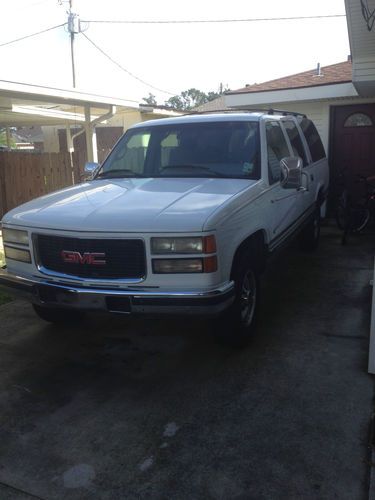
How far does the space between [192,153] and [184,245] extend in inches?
70.7

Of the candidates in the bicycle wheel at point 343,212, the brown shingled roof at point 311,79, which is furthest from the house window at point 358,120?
the bicycle wheel at point 343,212

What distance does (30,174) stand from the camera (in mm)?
11219

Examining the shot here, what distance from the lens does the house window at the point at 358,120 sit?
1020cm

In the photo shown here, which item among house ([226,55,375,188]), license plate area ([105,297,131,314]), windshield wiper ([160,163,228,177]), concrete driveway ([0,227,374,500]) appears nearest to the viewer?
concrete driveway ([0,227,374,500])

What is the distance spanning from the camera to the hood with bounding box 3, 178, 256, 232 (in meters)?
3.62

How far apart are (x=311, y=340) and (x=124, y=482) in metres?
2.43

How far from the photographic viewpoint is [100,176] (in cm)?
540

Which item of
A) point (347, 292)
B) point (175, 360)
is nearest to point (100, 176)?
point (175, 360)

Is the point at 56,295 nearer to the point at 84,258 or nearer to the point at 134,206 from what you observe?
the point at 84,258

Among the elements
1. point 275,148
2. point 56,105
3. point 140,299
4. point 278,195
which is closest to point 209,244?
point 140,299

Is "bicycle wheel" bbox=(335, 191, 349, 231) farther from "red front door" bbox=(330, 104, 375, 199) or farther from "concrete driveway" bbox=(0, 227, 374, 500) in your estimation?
"concrete driveway" bbox=(0, 227, 374, 500)

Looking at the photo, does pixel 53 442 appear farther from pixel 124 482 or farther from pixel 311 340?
pixel 311 340

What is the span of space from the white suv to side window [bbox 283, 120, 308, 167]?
672 mm

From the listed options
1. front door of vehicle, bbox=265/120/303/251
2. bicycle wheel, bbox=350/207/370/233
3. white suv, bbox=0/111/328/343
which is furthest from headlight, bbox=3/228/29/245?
bicycle wheel, bbox=350/207/370/233
